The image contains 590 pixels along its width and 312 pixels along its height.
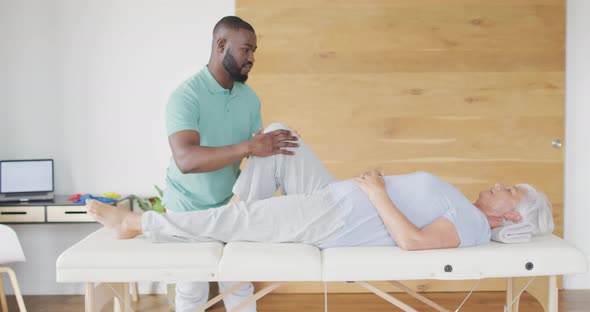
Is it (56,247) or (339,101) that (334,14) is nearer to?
(339,101)

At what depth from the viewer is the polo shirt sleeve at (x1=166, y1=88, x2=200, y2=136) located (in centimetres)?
219

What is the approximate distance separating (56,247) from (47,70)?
40.4 inches

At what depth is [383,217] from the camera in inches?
80.0

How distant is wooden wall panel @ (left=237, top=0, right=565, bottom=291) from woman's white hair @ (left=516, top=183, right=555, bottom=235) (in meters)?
1.47

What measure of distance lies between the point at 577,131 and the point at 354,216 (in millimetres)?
2161

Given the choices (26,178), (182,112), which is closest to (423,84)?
(182,112)

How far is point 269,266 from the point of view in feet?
6.13

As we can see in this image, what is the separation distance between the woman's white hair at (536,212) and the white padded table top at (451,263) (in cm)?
20

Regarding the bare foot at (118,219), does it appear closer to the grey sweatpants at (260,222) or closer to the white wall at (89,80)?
the grey sweatpants at (260,222)

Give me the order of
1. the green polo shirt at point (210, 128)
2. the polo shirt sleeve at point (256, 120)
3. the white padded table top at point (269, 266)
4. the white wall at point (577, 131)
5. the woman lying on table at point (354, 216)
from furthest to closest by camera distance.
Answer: the white wall at point (577, 131) → the polo shirt sleeve at point (256, 120) → the green polo shirt at point (210, 128) → the woman lying on table at point (354, 216) → the white padded table top at point (269, 266)

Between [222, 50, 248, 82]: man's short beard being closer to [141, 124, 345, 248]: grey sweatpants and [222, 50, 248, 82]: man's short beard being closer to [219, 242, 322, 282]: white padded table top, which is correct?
[141, 124, 345, 248]: grey sweatpants

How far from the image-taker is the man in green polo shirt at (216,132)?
2.16m

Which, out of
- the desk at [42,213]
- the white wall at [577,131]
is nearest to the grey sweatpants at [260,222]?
the desk at [42,213]

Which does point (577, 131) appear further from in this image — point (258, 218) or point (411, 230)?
point (258, 218)
